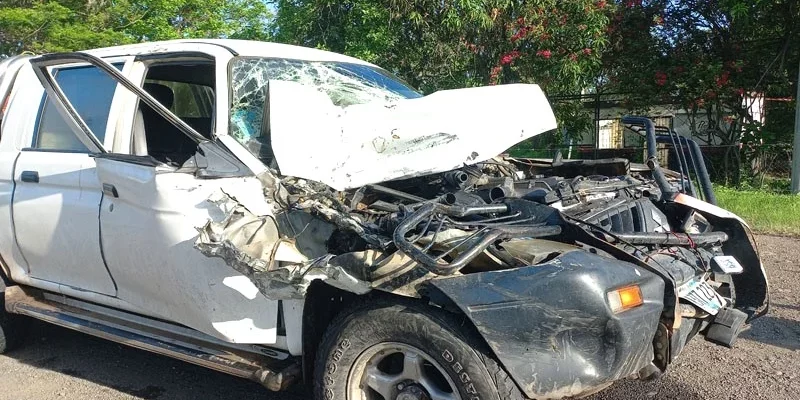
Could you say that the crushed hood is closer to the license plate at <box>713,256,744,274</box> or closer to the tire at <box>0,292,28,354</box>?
the license plate at <box>713,256,744,274</box>

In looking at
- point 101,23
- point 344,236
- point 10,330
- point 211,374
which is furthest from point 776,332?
point 101,23

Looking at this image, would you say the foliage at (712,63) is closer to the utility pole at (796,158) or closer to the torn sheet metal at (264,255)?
the utility pole at (796,158)

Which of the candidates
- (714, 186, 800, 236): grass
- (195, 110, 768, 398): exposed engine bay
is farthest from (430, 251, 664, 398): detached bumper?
(714, 186, 800, 236): grass

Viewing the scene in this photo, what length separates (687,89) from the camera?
42.0ft

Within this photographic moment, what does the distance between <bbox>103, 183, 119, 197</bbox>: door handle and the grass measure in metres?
7.83

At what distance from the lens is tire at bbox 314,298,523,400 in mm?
2779

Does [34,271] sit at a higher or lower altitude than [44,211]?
lower

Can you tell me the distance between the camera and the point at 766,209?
9.38m

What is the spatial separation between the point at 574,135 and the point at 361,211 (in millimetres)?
11195

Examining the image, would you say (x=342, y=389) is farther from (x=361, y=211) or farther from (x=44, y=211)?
(x=44, y=211)

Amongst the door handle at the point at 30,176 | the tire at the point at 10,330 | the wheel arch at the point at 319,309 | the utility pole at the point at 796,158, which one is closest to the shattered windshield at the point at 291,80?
the wheel arch at the point at 319,309

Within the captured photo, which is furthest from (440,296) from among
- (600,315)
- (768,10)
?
(768,10)

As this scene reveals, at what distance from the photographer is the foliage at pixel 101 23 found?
13.9 metres

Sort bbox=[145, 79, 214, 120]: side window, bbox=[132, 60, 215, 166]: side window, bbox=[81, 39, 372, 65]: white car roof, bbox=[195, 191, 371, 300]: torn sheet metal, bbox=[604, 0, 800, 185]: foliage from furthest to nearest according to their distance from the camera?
1. bbox=[604, 0, 800, 185]: foliage
2. bbox=[145, 79, 214, 120]: side window
3. bbox=[132, 60, 215, 166]: side window
4. bbox=[81, 39, 372, 65]: white car roof
5. bbox=[195, 191, 371, 300]: torn sheet metal
